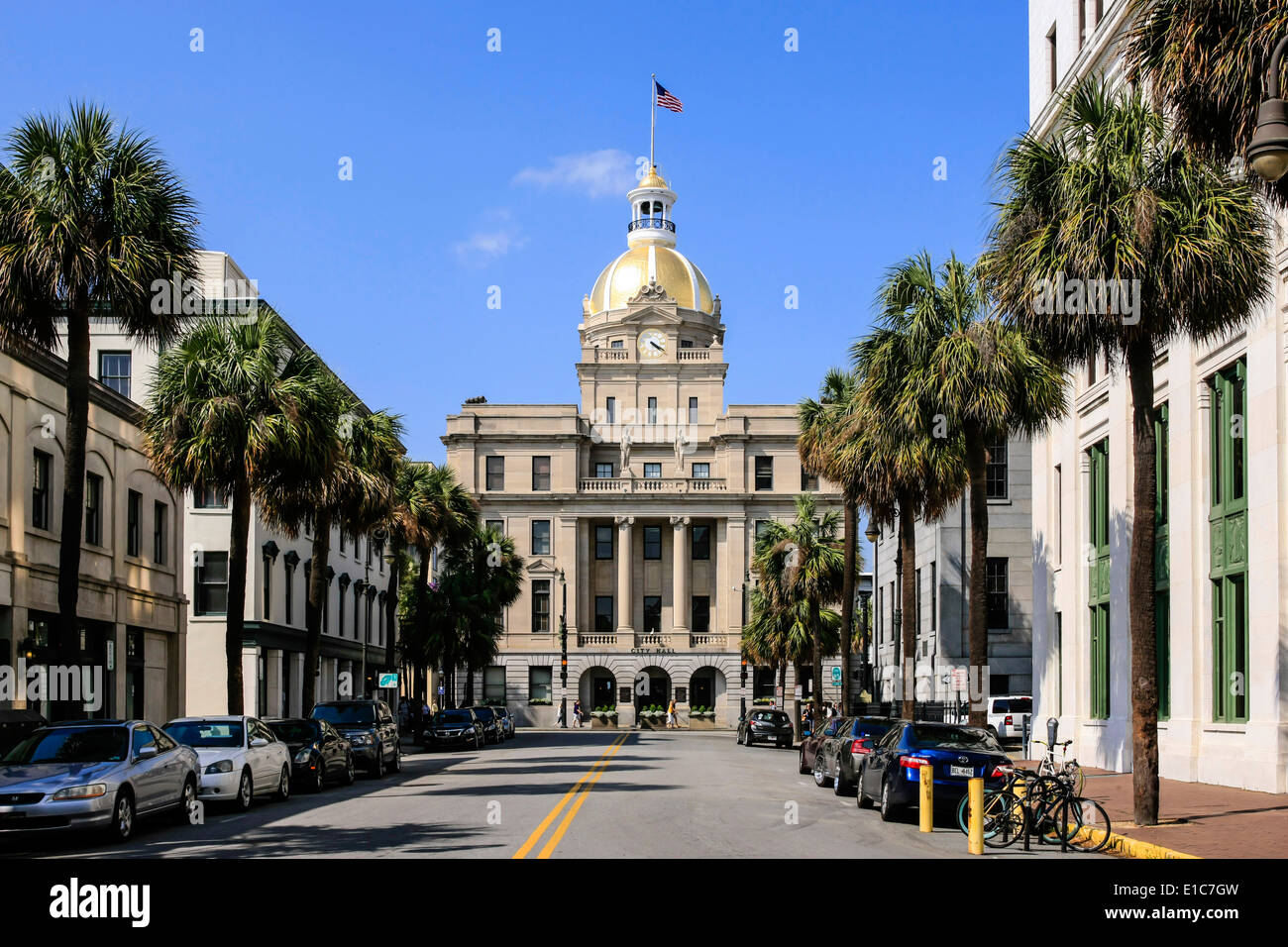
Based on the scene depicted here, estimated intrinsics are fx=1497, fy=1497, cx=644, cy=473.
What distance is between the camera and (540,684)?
96188 mm

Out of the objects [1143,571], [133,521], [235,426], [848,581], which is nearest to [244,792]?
[235,426]

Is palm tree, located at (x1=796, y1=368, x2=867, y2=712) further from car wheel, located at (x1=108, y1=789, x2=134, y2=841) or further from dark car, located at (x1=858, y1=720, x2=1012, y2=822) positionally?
car wheel, located at (x1=108, y1=789, x2=134, y2=841)

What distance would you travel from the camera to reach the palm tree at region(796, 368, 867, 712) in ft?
131

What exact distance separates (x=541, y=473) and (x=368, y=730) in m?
66.3

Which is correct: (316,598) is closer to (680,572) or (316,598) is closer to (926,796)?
(926,796)

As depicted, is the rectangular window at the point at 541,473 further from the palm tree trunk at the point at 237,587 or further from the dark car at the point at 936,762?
the dark car at the point at 936,762

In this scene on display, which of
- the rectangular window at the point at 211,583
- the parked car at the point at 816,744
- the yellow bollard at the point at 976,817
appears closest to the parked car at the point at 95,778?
the yellow bollard at the point at 976,817

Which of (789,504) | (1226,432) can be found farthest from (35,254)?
(789,504)

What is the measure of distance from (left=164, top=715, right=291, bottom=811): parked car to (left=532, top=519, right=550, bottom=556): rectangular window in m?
72.1

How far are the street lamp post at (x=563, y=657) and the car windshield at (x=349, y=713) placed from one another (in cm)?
5238

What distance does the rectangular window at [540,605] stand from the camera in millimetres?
97494

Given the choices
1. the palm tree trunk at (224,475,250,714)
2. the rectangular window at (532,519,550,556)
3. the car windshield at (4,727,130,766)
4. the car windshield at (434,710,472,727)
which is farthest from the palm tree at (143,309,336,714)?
the rectangular window at (532,519,550,556)

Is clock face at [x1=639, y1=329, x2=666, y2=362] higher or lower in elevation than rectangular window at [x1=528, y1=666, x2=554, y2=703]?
higher
